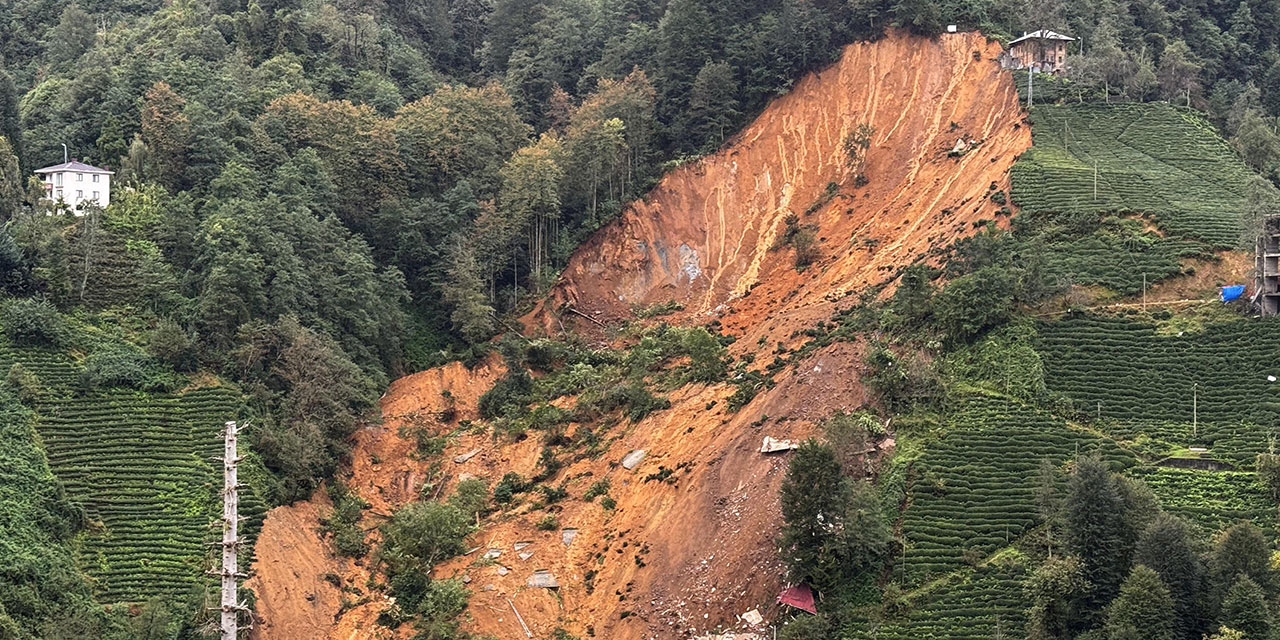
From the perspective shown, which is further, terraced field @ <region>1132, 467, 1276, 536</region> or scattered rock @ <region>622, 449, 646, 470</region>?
scattered rock @ <region>622, 449, 646, 470</region>

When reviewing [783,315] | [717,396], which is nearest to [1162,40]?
[783,315]

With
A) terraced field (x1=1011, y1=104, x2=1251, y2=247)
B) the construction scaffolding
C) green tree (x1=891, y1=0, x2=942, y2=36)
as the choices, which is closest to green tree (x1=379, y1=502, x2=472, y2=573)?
terraced field (x1=1011, y1=104, x2=1251, y2=247)

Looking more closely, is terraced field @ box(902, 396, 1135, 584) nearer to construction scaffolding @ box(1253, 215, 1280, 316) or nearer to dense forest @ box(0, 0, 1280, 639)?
construction scaffolding @ box(1253, 215, 1280, 316)

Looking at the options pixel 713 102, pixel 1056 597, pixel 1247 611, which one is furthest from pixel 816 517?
pixel 713 102

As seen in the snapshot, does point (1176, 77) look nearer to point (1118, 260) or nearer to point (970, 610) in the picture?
point (1118, 260)

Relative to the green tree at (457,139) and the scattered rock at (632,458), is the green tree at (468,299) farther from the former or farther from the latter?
the scattered rock at (632,458)

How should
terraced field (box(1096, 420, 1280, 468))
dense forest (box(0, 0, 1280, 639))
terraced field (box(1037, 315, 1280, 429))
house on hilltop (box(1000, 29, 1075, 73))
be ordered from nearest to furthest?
terraced field (box(1096, 420, 1280, 468)), terraced field (box(1037, 315, 1280, 429)), dense forest (box(0, 0, 1280, 639)), house on hilltop (box(1000, 29, 1075, 73))

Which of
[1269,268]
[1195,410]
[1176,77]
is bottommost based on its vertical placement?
[1195,410]
